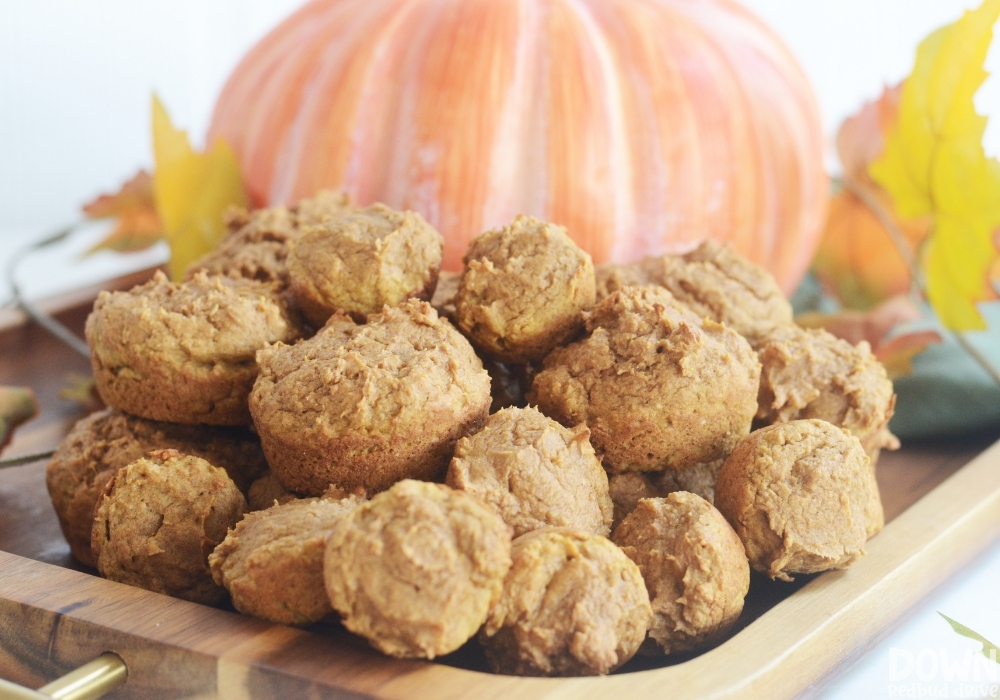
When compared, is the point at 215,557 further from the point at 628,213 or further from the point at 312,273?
the point at 628,213

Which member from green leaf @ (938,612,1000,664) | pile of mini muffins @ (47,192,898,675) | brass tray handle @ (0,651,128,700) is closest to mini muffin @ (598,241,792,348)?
pile of mini muffins @ (47,192,898,675)

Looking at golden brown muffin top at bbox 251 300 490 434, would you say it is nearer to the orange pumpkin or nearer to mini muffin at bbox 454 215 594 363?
mini muffin at bbox 454 215 594 363

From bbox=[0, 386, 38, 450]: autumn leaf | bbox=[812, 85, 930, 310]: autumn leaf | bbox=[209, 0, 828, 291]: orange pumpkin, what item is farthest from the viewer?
bbox=[812, 85, 930, 310]: autumn leaf

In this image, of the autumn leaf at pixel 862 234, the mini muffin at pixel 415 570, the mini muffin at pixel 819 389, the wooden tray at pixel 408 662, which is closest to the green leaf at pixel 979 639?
the wooden tray at pixel 408 662

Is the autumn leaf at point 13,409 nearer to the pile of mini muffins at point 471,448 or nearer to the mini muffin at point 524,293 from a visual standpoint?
the pile of mini muffins at point 471,448

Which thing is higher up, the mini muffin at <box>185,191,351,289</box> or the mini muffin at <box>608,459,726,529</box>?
the mini muffin at <box>185,191,351,289</box>

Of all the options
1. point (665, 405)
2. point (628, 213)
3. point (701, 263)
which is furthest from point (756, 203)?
point (665, 405)
